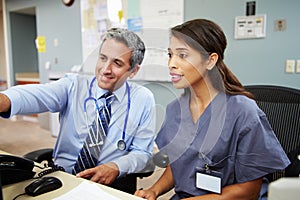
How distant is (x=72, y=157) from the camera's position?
1.08m

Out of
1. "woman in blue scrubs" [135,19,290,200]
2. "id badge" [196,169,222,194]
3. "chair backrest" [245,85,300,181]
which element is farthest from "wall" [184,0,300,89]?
"id badge" [196,169,222,194]

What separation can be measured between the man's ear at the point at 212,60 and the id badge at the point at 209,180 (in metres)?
0.33

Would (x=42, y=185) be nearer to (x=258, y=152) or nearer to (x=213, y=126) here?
(x=213, y=126)

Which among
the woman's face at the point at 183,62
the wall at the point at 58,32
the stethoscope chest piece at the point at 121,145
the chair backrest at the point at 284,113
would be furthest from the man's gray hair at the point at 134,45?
the wall at the point at 58,32

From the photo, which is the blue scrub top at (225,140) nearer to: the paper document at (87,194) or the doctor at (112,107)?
the doctor at (112,107)

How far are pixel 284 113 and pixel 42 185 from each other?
886 millimetres

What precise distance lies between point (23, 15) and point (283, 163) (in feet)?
17.5

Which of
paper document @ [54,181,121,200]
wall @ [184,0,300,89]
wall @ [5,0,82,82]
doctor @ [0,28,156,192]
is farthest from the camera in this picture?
wall @ [5,0,82,82]

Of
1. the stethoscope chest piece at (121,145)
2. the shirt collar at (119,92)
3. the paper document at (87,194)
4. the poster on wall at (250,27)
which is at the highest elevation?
the poster on wall at (250,27)

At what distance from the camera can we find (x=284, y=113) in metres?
1.06

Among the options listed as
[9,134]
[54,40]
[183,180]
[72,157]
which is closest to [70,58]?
[54,40]

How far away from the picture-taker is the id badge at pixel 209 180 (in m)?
0.86

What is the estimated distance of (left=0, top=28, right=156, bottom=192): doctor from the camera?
882 mm

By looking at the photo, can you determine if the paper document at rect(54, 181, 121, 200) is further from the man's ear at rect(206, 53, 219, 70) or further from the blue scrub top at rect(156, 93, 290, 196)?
the man's ear at rect(206, 53, 219, 70)
